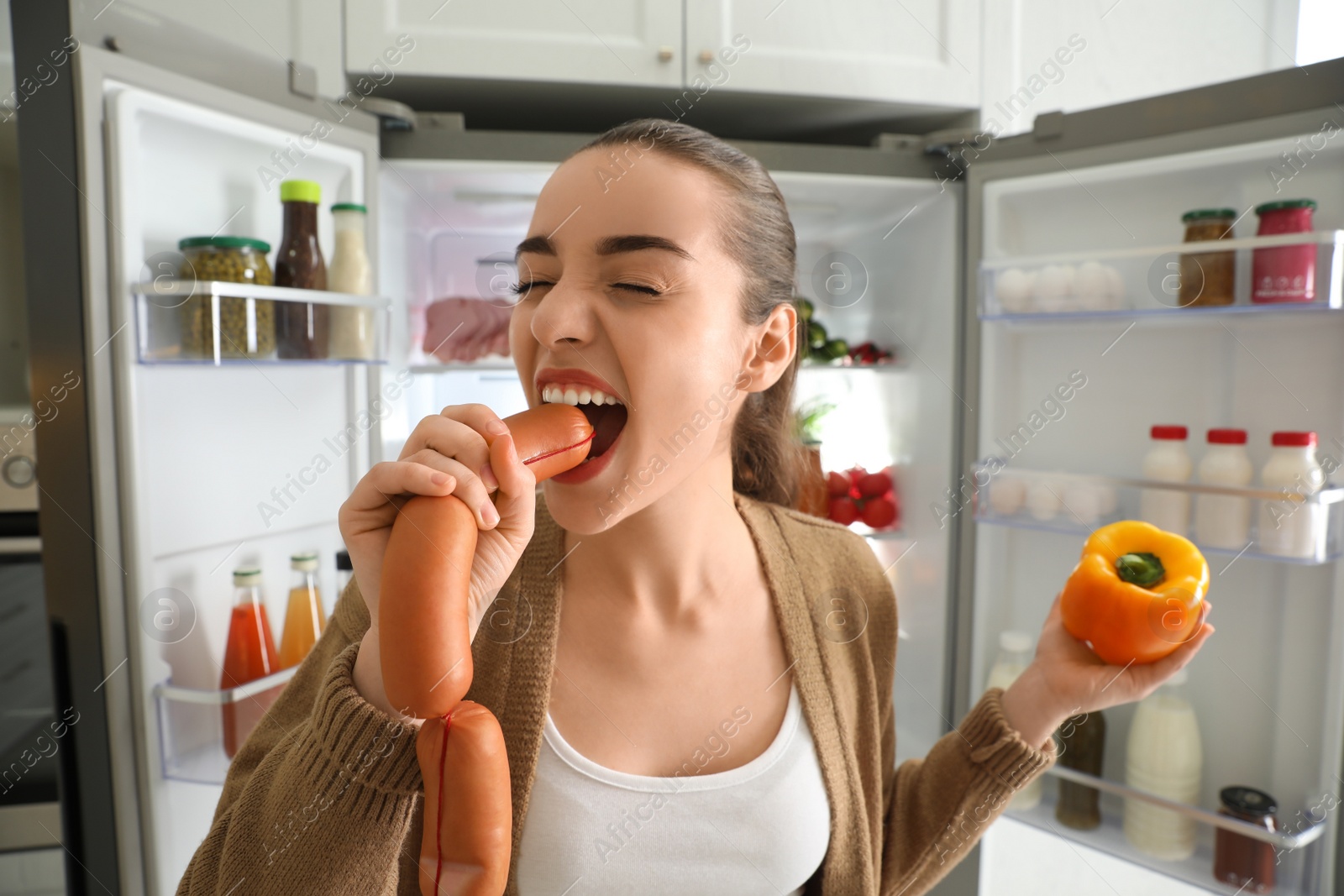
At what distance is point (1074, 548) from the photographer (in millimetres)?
1522

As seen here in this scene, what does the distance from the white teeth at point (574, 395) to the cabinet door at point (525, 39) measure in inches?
37.9

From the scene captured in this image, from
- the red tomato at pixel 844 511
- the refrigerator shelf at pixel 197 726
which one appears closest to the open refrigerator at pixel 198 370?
the refrigerator shelf at pixel 197 726

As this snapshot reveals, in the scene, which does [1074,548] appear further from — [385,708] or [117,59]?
[117,59]

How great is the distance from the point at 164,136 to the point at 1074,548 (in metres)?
1.64

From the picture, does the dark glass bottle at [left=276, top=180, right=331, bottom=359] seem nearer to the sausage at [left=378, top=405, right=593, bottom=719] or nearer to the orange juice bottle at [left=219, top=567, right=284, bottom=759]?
the orange juice bottle at [left=219, top=567, right=284, bottom=759]

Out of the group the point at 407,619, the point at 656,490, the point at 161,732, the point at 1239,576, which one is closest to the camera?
the point at 407,619

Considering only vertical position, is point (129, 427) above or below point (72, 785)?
above

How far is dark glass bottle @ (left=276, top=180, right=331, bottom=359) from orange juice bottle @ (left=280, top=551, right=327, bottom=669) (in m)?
0.33

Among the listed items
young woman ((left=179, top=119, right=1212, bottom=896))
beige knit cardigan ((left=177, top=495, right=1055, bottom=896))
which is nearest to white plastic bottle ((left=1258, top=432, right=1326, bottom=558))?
young woman ((left=179, top=119, right=1212, bottom=896))

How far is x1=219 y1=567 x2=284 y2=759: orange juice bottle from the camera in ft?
3.89

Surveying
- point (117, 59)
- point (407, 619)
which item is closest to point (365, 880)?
point (407, 619)

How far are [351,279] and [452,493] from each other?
0.92 meters

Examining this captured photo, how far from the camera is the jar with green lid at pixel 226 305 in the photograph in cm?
107

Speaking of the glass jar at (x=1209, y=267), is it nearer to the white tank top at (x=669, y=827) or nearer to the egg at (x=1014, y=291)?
the egg at (x=1014, y=291)
